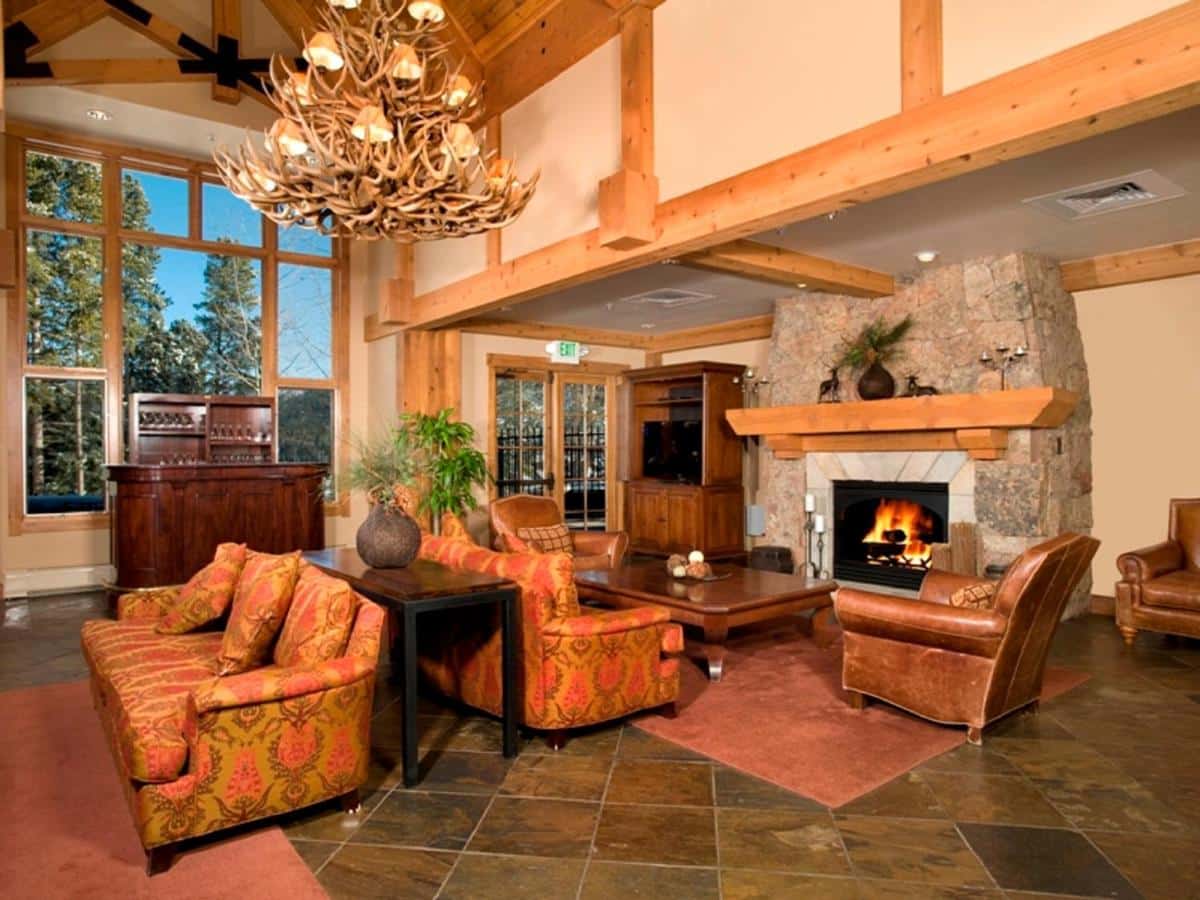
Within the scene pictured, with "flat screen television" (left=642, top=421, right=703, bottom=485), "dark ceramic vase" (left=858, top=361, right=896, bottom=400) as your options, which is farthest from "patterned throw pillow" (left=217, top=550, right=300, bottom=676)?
"flat screen television" (left=642, top=421, right=703, bottom=485)

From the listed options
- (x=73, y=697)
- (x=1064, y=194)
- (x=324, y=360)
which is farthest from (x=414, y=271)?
(x=1064, y=194)

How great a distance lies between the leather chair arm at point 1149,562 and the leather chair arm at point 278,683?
4.83m

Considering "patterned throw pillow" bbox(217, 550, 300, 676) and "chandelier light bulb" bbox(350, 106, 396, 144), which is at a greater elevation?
"chandelier light bulb" bbox(350, 106, 396, 144)

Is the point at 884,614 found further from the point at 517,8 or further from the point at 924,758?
the point at 517,8

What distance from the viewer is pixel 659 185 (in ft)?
14.6

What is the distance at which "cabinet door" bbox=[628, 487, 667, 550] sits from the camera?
884 cm

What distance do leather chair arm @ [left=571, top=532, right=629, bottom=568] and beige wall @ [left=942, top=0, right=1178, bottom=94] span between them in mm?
4107

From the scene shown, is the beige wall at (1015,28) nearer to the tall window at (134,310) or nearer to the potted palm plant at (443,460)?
the potted palm plant at (443,460)

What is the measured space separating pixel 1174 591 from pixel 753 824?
148 inches

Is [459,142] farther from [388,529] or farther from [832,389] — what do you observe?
[832,389]

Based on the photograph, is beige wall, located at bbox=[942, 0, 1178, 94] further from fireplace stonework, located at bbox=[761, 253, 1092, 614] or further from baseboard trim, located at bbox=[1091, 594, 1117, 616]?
baseboard trim, located at bbox=[1091, 594, 1117, 616]

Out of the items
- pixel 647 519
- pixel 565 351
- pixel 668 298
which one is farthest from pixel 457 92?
pixel 647 519

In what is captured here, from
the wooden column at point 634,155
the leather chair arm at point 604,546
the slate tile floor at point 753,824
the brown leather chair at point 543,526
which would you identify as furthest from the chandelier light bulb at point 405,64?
the leather chair arm at point 604,546

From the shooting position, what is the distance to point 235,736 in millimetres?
2568
